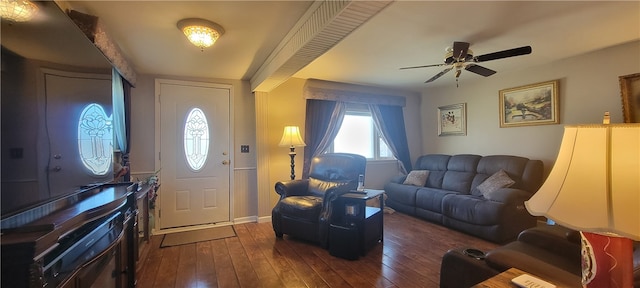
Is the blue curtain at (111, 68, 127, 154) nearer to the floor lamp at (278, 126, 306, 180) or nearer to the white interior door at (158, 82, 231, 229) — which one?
the white interior door at (158, 82, 231, 229)

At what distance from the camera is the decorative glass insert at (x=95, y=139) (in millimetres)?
1538

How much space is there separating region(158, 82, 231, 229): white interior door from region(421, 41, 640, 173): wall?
12.7 feet

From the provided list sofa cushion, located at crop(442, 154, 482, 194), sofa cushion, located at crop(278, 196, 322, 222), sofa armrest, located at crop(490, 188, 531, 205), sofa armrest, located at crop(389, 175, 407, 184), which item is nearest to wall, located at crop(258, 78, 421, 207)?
sofa cushion, located at crop(278, 196, 322, 222)

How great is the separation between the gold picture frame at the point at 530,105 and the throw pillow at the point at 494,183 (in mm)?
879

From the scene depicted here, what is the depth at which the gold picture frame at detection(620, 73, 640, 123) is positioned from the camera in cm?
299

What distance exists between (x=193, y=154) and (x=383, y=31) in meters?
3.05

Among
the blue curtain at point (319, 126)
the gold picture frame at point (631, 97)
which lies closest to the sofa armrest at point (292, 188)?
the blue curtain at point (319, 126)

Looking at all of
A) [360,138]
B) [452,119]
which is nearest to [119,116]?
[360,138]

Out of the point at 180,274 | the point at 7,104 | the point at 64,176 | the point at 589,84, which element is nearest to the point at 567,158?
the point at 7,104

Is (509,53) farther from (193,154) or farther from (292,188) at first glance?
(193,154)

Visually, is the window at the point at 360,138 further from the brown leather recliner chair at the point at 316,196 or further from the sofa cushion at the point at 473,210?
the sofa cushion at the point at 473,210

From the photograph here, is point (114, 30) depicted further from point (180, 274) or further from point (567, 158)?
point (567, 158)

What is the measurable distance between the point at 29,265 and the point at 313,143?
378 cm

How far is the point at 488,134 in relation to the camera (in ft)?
14.8
